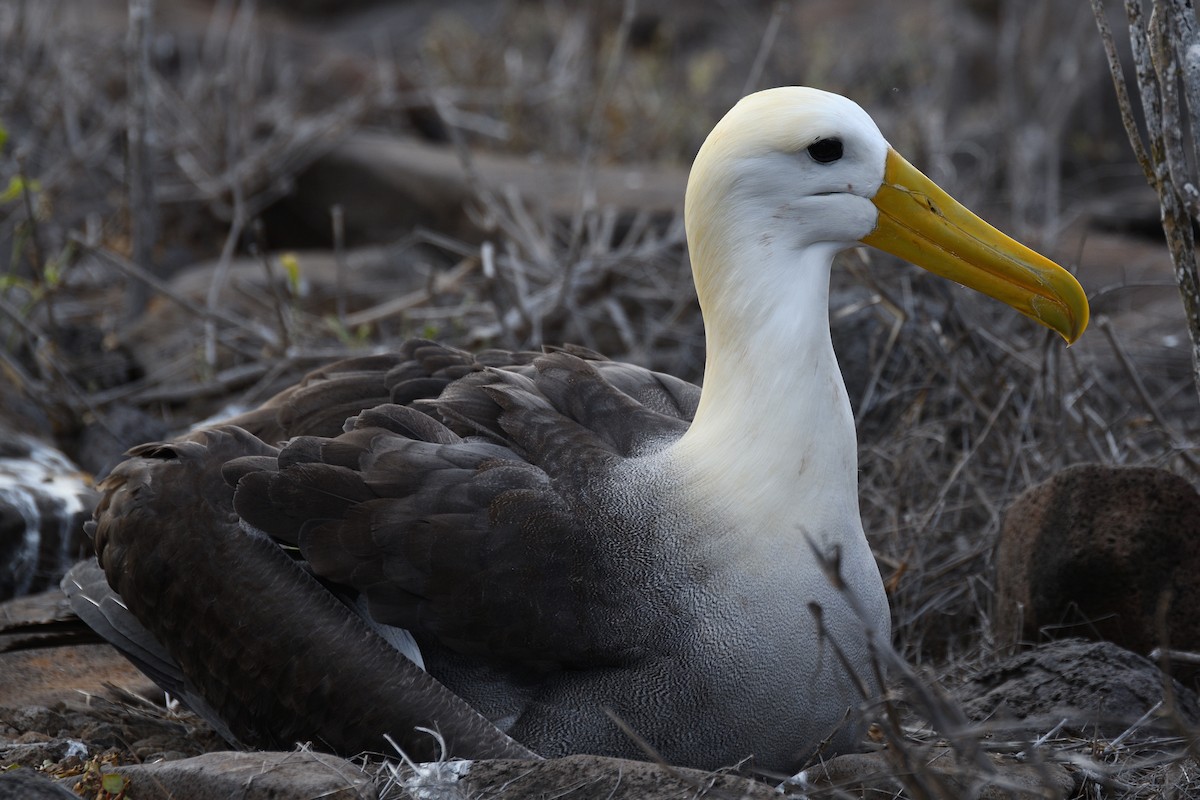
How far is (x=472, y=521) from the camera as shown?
2.83 meters

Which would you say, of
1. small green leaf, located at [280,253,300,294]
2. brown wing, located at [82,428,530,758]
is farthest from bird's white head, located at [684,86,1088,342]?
small green leaf, located at [280,253,300,294]

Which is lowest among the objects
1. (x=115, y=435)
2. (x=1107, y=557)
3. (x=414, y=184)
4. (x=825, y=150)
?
(x=115, y=435)

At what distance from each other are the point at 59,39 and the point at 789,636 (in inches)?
224

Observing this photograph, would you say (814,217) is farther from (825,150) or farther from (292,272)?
(292,272)

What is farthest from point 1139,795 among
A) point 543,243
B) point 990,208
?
point 990,208

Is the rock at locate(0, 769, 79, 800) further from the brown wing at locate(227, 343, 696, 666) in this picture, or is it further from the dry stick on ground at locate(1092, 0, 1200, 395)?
the dry stick on ground at locate(1092, 0, 1200, 395)

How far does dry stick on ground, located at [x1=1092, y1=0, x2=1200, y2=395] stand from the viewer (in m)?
2.75

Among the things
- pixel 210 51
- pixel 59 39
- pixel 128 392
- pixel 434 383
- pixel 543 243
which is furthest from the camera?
pixel 210 51

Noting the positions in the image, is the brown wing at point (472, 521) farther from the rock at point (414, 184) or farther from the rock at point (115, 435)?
the rock at point (414, 184)

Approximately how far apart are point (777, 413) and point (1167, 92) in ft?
3.11

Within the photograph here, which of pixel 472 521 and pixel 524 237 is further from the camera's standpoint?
pixel 524 237

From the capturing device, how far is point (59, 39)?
23.3 feet

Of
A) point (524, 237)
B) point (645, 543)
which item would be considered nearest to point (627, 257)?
point (524, 237)

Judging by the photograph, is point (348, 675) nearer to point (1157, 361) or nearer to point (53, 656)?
point (53, 656)
